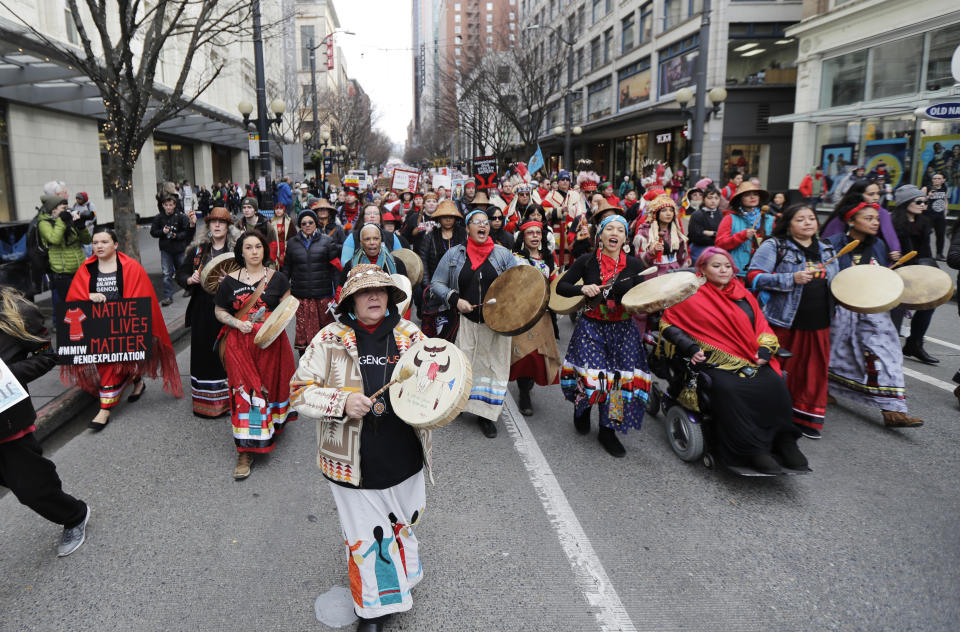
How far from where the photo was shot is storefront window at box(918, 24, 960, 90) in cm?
1694

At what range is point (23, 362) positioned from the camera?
322 centimetres

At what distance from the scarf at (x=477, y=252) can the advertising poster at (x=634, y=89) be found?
1277 inches

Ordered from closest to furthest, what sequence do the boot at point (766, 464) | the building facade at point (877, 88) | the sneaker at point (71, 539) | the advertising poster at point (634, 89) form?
the sneaker at point (71, 539), the boot at point (766, 464), the building facade at point (877, 88), the advertising poster at point (634, 89)

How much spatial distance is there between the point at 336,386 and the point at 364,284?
502 millimetres

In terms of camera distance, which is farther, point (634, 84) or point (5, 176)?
point (634, 84)

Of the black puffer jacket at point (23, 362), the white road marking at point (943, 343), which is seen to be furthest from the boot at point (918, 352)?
the black puffer jacket at point (23, 362)

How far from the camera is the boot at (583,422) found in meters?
5.34

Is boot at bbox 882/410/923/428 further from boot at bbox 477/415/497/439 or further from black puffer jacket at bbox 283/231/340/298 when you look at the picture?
black puffer jacket at bbox 283/231/340/298

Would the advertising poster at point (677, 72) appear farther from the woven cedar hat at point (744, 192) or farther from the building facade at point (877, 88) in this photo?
the woven cedar hat at point (744, 192)

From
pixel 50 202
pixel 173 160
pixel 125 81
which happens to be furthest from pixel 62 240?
pixel 173 160

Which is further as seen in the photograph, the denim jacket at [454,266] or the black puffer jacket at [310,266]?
the black puffer jacket at [310,266]

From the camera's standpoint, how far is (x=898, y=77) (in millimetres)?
19078

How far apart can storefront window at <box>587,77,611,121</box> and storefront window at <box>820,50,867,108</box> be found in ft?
64.5

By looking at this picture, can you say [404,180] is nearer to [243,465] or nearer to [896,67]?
[243,465]
